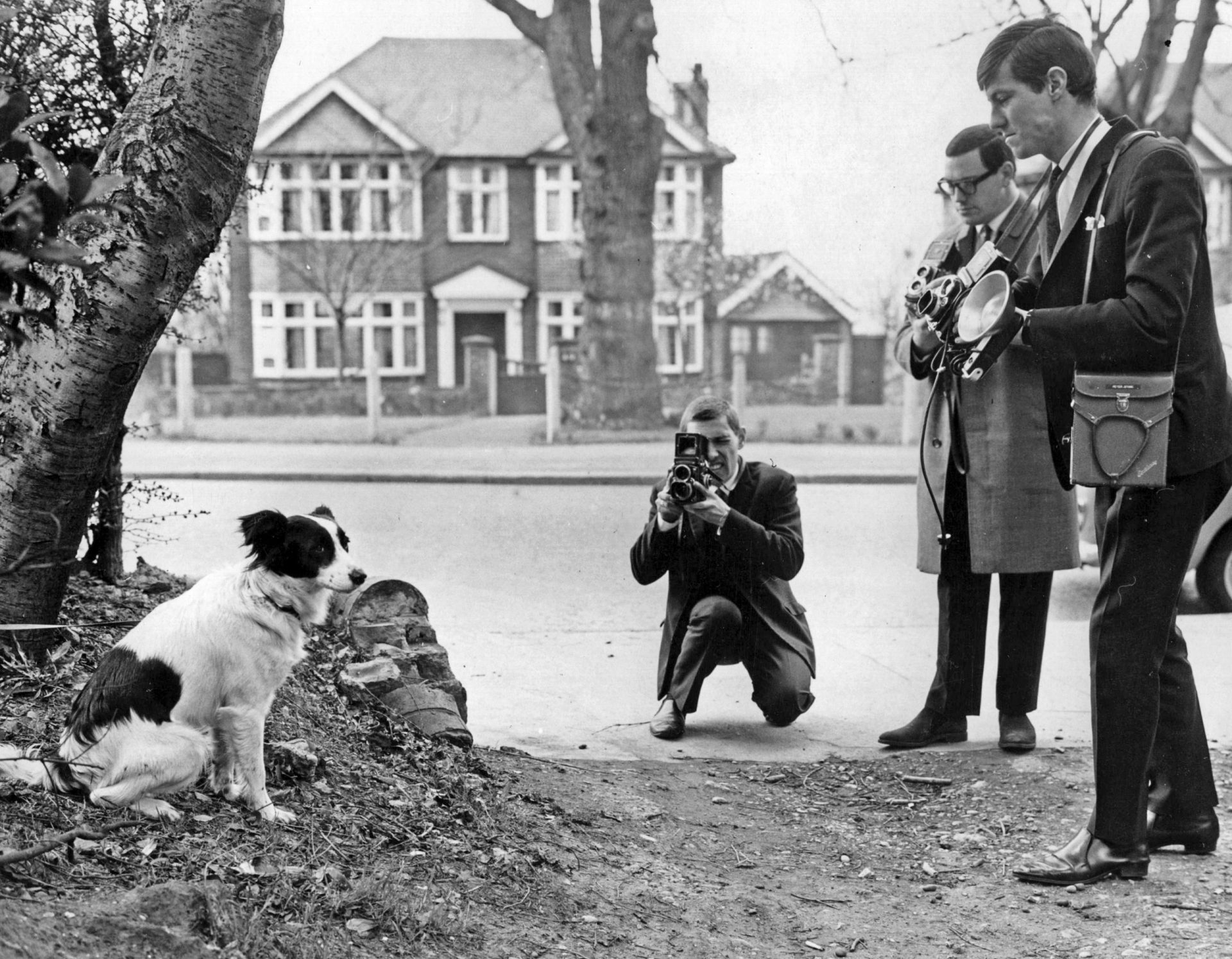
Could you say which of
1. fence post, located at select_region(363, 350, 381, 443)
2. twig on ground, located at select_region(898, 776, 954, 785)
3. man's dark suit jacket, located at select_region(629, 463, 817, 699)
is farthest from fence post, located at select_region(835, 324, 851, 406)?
twig on ground, located at select_region(898, 776, 954, 785)

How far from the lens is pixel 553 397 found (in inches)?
749

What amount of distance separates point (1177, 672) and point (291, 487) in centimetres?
1163

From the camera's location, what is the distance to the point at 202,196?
12.5ft

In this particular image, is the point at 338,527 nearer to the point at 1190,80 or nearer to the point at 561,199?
the point at 1190,80

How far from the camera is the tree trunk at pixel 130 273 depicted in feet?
12.1

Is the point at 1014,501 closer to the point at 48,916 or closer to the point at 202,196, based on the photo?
the point at 202,196

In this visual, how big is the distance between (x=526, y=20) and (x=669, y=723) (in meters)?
11.0

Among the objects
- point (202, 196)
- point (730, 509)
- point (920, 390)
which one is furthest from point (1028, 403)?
point (920, 390)

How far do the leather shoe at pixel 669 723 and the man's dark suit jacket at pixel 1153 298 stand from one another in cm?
233

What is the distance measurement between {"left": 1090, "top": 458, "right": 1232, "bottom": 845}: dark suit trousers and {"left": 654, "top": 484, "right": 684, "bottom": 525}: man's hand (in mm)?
1779

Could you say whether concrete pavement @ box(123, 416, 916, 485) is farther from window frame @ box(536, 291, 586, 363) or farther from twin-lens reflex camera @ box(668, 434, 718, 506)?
twin-lens reflex camera @ box(668, 434, 718, 506)

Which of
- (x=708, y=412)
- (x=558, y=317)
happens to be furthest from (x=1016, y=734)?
(x=558, y=317)

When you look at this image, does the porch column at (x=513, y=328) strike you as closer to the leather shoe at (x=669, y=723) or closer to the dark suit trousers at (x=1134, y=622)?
the leather shoe at (x=669, y=723)

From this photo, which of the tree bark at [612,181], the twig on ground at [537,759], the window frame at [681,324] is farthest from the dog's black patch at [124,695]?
the window frame at [681,324]
